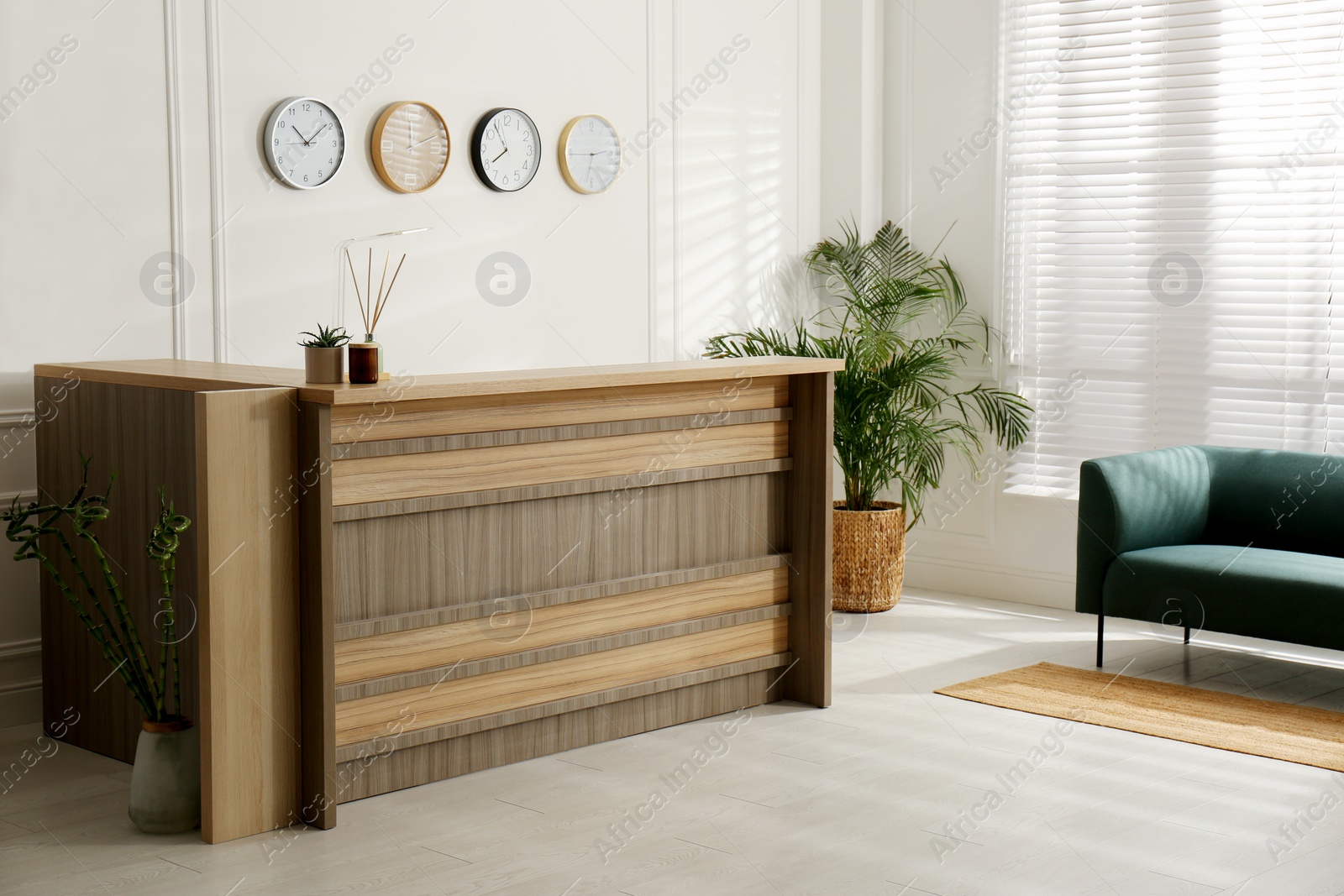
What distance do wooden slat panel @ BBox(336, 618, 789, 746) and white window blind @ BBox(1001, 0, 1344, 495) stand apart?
7.91 feet

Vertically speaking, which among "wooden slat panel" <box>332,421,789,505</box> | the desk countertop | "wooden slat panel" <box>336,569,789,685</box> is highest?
the desk countertop

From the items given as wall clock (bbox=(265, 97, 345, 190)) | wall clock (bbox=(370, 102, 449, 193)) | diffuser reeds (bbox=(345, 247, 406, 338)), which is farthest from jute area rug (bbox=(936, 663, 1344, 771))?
wall clock (bbox=(265, 97, 345, 190))

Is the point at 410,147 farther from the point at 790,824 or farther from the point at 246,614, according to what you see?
the point at 790,824

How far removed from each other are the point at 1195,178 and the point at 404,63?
3.42 m

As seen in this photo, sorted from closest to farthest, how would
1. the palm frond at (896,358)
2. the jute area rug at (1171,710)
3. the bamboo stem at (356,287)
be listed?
the jute area rug at (1171,710), the bamboo stem at (356,287), the palm frond at (896,358)

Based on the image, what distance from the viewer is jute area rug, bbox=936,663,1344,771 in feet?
14.0

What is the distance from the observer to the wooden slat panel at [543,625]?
3.70m

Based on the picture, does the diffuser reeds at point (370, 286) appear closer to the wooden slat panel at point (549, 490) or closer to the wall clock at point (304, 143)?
the wall clock at point (304, 143)

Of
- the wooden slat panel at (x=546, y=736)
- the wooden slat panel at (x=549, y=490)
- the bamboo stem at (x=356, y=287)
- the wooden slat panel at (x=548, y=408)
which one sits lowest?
Result: the wooden slat panel at (x=546, y=736)

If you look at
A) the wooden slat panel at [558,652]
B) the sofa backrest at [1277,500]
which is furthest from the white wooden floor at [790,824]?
the sofa backrest at [1277,500]

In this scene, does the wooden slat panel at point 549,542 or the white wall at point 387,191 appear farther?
the white wall at point 387,191

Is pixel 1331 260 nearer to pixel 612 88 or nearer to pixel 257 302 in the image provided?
pixel 612 88

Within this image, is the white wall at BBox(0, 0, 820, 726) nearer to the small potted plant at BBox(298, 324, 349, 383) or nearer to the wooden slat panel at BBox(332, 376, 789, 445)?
the small potted plant at BBox(298, 324, 349, 383)

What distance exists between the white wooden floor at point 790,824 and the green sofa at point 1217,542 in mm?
768
